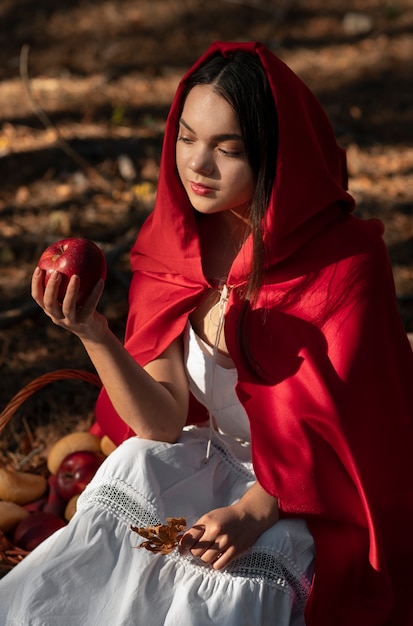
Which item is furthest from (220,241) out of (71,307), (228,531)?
(228,531)

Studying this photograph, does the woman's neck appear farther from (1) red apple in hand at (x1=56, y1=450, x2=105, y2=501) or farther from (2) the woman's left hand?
(1) red apple in hand at (x1=56, y1=450, x2=105, y2=501)

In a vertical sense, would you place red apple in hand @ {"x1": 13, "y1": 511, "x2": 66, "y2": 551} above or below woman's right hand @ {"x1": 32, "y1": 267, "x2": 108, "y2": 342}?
below

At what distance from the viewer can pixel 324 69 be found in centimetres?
755

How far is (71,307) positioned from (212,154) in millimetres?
587

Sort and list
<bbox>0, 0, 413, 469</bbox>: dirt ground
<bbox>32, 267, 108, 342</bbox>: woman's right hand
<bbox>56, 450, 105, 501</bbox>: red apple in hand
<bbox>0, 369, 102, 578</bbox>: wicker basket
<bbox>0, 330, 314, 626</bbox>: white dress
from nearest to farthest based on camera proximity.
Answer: <bbox>32, 267, 108, 342</bbox>: woman's right hand → <bbox>0, 330, 314, 626</bbox>: white dress → <bbox>0, 369, 102, 578</bbox>: wicker basket → <bbox>56, 450, 105, 501</bbox>: red apple in hand → <bbox>0, 0, 413, 469</bbox>: dirt ground

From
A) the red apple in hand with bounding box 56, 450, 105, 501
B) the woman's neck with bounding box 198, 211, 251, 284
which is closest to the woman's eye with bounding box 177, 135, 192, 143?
the woman's neck with bounding box 198, 211, 251, 284

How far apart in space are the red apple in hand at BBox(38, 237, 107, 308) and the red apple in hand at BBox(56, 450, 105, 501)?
1.14 meters

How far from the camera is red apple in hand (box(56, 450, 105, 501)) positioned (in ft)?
11.1

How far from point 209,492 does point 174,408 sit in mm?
277

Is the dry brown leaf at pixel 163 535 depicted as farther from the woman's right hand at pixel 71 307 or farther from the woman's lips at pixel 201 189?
the woman's lips at pixel 201 189

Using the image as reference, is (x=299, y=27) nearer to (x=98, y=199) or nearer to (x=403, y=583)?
(x=98, y=199)

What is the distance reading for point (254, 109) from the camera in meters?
2.48

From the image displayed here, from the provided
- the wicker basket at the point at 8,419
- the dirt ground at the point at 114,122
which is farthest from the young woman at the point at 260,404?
the dirt ground at the point at 114,122

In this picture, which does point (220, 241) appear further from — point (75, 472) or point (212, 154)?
point (75, 472)
